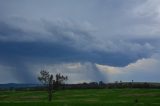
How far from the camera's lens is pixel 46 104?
167 feet

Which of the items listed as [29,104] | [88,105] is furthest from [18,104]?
[88,105]

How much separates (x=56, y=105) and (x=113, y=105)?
8609 mm

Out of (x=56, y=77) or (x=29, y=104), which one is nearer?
(x=29, y=104)

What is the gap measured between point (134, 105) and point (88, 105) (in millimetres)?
6924

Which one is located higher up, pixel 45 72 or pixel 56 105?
pixel 45 72

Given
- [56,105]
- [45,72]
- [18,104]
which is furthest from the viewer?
[45,72]

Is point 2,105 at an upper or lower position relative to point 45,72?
lower

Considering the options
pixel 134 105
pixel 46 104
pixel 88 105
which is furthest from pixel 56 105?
pixel 134 105

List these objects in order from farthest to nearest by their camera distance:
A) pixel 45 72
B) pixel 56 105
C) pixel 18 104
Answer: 1. pixel 45 72
2. pixel 18 104
3. pixel 56 105

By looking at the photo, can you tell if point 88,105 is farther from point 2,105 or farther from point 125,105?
point 2,105

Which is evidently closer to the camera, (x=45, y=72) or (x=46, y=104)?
(x=46, y=104)

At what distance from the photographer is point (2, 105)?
50.7 m

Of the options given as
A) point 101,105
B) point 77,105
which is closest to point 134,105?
point 101,105

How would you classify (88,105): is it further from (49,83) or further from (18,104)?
(49,83)
